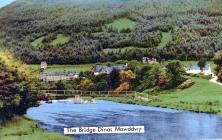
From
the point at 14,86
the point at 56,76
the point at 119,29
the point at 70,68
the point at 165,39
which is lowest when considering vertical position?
the point at 14,86

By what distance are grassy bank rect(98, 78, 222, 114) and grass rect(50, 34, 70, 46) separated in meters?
1.21

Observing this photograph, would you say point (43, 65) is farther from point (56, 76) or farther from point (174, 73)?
point (174, 73)

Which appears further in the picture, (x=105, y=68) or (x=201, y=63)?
(x=105, y=68)

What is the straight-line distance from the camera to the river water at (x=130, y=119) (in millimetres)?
16109

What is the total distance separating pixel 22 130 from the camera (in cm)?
1638

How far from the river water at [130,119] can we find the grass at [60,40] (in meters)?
0.88

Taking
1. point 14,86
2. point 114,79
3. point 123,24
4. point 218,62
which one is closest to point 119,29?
point 123,24

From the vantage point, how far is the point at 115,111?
16.3m

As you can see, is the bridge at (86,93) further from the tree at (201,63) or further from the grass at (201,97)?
the tree at (201,63)

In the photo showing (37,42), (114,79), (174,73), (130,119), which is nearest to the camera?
(130,119)

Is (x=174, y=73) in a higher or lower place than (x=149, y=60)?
lower

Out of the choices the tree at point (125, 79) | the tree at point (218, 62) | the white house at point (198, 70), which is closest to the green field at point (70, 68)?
the tree at point (125, 79)

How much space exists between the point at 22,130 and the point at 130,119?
1543 millimetres

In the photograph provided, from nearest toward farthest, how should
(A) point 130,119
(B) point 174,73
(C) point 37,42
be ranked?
(A) point 130,119 → (B) point 174,73 → (C) point 37,42
